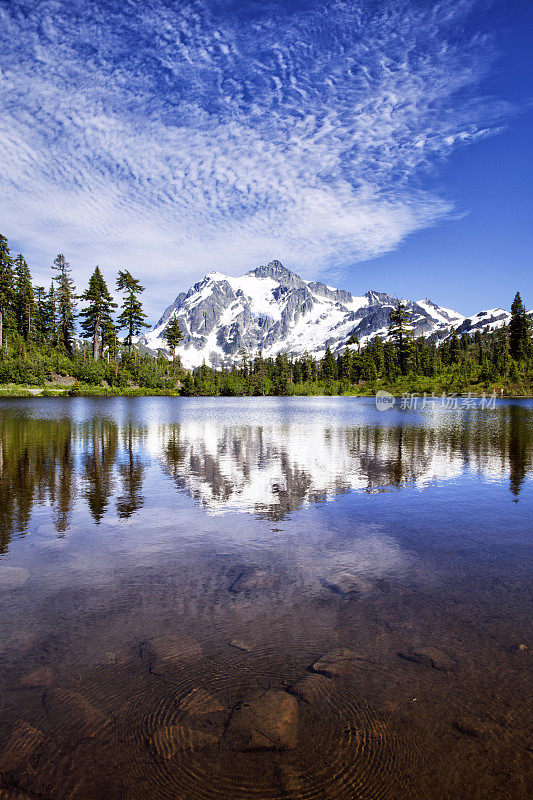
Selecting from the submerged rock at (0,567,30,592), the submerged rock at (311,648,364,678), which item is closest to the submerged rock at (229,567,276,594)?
the submerged rock at (311,648,364,678)

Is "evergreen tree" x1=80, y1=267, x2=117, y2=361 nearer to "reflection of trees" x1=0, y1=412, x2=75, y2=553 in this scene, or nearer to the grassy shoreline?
the grassy shoreline

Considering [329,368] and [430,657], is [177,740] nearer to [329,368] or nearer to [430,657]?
[430,657]

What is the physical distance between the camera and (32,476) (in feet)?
50.6

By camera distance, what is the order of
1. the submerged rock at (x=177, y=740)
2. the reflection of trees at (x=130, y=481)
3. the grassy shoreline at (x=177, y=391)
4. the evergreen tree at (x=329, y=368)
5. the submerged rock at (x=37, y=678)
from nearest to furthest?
the submerged rock at (x=177, y=740)
the submerged rock at (x=37, y=678)
the reflection of trees at (x=130, y=481)
the grassy shoreline at (x=177, y=391)
the evergreen tree at (x=329, y=368)

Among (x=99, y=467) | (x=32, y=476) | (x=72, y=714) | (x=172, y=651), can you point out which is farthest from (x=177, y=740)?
(x=99, y=467)

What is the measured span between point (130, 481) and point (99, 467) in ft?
9.74

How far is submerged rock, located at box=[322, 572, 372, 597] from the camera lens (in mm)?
6920

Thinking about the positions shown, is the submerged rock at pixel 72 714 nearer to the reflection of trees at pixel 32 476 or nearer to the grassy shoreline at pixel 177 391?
the reflection of trees at pixel 32 476

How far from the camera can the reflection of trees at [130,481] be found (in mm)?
11719

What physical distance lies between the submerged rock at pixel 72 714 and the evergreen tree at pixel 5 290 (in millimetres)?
94748

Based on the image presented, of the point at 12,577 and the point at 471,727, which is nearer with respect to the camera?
the point at 471,727

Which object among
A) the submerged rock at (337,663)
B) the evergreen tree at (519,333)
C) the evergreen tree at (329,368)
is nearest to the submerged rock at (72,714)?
the submerged rock at (337,663)

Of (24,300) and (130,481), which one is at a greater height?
(24,300)

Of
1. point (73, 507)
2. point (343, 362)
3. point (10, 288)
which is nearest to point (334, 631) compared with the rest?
point (73, 507)
